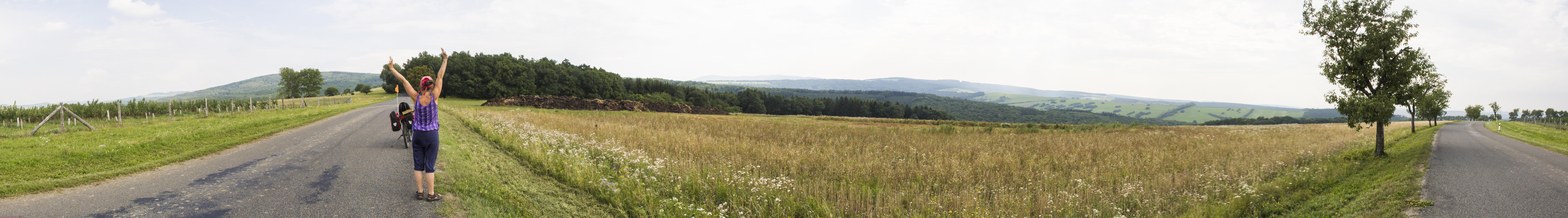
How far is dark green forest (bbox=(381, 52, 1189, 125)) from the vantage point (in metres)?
74.0

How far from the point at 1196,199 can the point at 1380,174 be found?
538 centimetres

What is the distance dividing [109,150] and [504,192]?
372 inches

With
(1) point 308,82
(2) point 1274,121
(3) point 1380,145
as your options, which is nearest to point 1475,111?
(2) point 1274,121

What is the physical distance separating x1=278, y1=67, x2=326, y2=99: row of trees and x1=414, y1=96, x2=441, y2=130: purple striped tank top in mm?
114330

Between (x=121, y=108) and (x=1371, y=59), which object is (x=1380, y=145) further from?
(x=121, y=108)

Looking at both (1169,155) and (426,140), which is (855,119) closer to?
(1169,155)

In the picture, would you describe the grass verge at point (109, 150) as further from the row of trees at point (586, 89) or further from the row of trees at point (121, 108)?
the row of trees at point (586, 89)

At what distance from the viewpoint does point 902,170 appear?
1086 centimetres

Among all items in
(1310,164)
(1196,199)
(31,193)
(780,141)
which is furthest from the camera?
(780,141)

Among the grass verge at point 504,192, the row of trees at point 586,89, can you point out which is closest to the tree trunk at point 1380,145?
the grass verge at point 504,192

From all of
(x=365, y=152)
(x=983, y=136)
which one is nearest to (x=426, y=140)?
(x=365, y=152)

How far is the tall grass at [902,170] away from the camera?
7438 millimetres

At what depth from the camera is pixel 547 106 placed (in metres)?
45.8

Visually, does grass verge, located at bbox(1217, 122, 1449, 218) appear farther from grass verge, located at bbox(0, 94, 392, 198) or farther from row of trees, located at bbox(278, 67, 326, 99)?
row of trees, located at bbox(278, 67, 326, 99)
